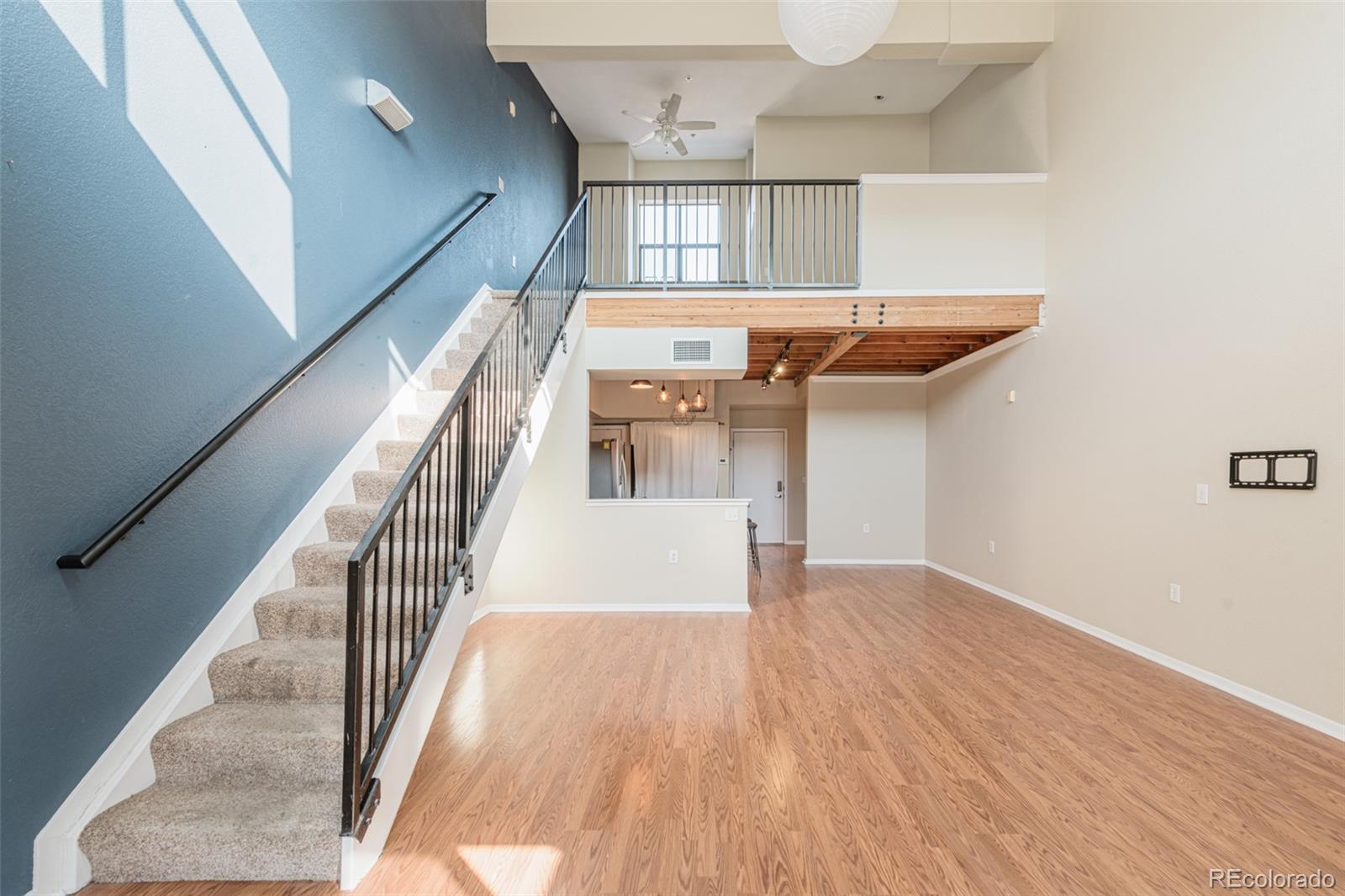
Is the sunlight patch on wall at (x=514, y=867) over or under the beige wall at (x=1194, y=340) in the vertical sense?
under

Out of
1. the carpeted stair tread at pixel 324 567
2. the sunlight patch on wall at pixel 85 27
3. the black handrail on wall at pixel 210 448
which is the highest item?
the sunlight patch on wall at pixel 85 27

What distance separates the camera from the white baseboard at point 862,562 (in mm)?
7539

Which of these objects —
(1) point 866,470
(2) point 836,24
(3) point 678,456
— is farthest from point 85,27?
(3) point 678,456

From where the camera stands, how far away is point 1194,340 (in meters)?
3.56

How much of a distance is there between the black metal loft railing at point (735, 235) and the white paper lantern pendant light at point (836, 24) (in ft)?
5.16

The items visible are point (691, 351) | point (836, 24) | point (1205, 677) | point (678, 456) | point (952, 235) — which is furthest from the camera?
point (678, 456)

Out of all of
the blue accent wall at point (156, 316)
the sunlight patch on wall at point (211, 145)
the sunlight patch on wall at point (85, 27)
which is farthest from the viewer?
the sunlight patch on wall at point (211, 145)

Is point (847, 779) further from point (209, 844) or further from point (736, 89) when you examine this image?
point (736, 89)

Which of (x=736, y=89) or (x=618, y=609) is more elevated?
(x=736, y=89)

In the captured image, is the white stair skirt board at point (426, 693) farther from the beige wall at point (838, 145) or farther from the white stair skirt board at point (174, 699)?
the beige wall at point (838, 145)

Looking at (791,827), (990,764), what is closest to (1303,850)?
(990,764)

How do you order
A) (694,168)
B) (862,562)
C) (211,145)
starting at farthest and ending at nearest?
(694,168) < (862,562) < (211,145)

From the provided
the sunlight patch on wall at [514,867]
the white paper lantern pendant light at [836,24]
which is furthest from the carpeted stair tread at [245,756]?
the white paper lantern pendant light at [836,24]

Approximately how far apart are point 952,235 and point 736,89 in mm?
3342
